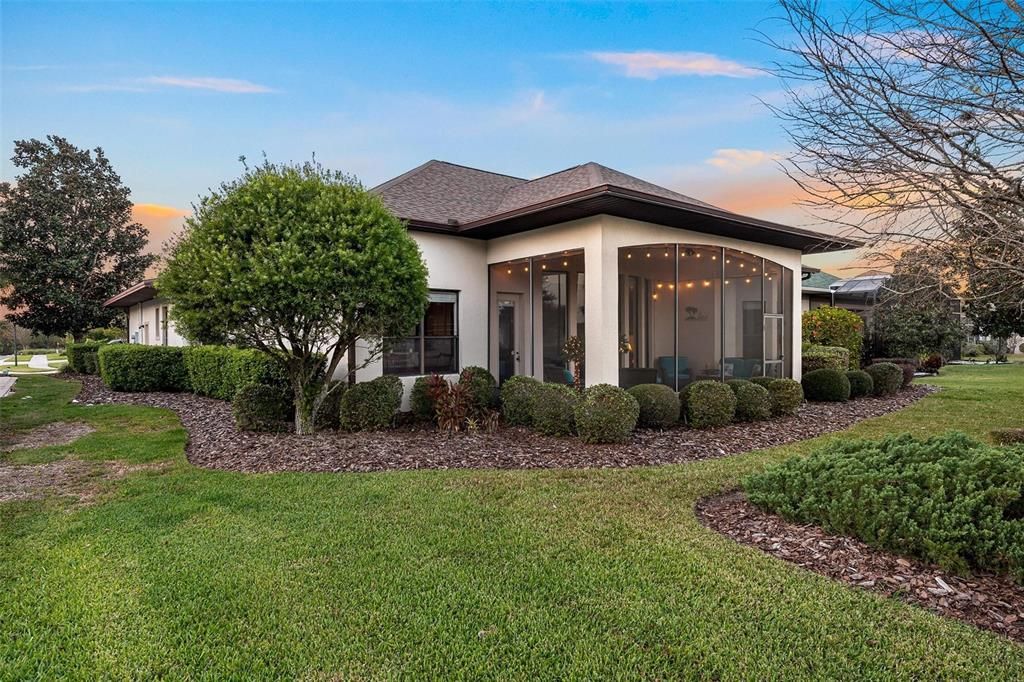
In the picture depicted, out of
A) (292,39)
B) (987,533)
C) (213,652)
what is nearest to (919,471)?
(987,533)

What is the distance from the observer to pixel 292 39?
9500mm

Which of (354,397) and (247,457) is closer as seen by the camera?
(247,457)

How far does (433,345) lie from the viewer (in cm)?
999

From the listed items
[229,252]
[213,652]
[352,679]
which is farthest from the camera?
[229,252]

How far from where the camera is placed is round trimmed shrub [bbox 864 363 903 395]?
12.6m

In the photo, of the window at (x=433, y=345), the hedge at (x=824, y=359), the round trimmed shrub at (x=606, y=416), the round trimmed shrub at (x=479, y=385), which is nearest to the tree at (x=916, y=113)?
the round trimmed shrub at (x=606, y=416)

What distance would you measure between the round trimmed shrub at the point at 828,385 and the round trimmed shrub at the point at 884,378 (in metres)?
1.57

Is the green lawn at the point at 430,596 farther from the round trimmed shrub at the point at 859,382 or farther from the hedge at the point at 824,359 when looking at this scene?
the hedge at the point at 824,359

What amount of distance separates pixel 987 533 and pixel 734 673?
7.34ft

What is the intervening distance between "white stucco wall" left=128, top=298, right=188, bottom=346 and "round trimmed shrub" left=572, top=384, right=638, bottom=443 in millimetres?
14255

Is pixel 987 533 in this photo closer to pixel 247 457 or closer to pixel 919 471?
pixel 919 471

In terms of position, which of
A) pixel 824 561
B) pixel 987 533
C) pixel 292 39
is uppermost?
pixel 292 39

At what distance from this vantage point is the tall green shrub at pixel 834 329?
1503 cm

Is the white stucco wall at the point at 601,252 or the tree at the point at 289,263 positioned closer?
the tree at the point at 289,263
